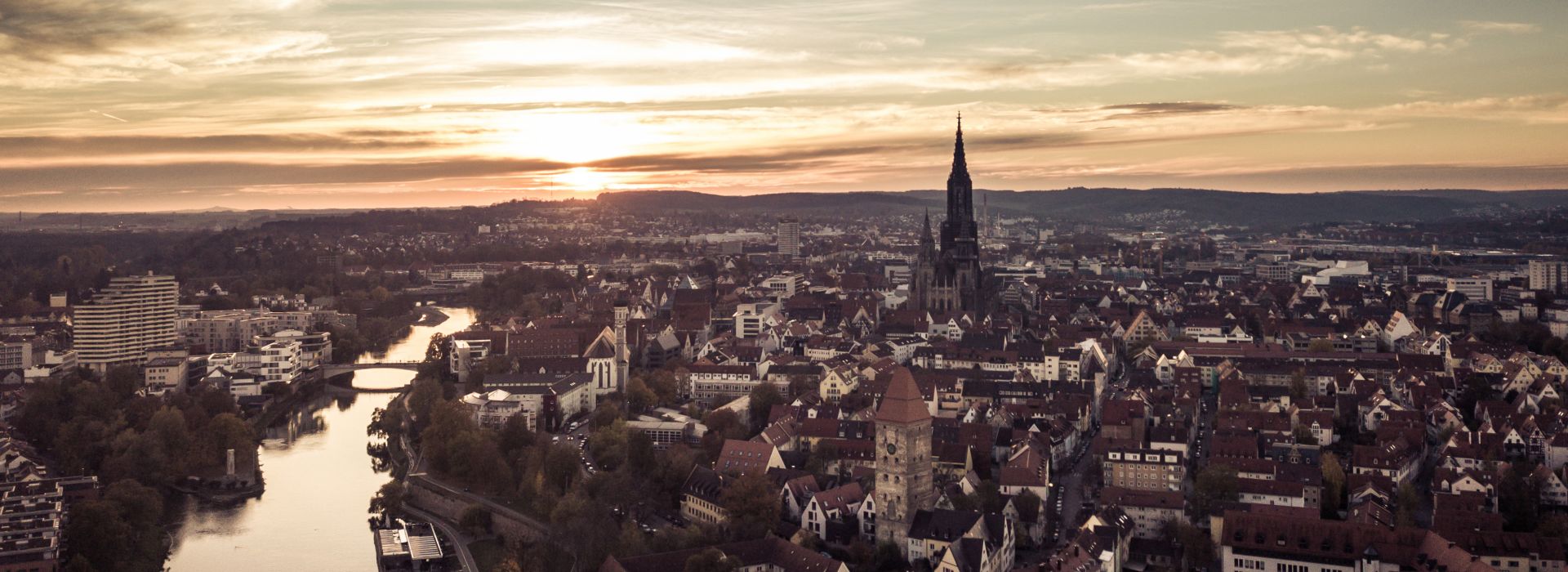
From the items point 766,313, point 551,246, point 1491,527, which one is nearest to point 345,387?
point 766,313

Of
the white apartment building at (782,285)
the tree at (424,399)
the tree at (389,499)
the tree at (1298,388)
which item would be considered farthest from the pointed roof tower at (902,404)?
the white apartment building at (782,285)

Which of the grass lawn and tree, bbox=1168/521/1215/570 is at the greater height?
tree, bbox=1168/521/1215/570

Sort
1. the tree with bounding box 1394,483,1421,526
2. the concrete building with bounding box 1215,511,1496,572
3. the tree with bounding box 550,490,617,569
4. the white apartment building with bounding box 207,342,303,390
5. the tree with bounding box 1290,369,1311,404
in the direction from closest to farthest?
1. the concrete building with bounding box 1215,511,1496,572
2. the tree with bounding box 550,490,617,569
3. the tree with bounding box 1394,483,1421,526
4. the tree with bounding box 1290,369,1311,404
5. the white apartment building with bounding box 207,342,303,390

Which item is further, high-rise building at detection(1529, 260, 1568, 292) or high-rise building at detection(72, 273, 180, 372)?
high-rise building at detection(1529, 260, 1568, 292)

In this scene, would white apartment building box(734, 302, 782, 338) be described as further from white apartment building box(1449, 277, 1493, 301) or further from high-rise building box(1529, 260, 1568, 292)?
high-rise building box(1529, 260, 1568, 292)

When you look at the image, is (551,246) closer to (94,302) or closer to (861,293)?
(861,293)

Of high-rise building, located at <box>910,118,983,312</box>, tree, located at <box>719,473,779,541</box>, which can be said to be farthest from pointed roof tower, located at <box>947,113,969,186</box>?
tree, located at <box>719,473,779,541</box>
